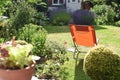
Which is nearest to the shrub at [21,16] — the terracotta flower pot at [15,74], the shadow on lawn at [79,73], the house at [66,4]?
the shadow on lawn at [79,73]

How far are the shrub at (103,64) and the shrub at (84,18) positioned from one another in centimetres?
1364

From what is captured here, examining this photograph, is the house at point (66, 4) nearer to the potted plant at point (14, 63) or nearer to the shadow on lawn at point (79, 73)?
the shadow on lawn at point (79, 73)

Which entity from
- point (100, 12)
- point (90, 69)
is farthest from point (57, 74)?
point (100, 12)

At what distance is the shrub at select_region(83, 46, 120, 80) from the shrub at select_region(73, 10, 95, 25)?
44.7 feet

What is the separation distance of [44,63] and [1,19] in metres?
3.05

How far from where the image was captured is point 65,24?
20469 millimetres

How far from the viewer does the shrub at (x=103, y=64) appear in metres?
6.64

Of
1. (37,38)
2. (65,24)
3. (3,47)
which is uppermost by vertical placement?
(3,47)

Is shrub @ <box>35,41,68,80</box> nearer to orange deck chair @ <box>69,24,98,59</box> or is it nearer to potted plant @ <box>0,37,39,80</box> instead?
orange deck chair @ <box>69,24,98,59</box>

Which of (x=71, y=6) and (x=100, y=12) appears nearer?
(x=100, y=12)

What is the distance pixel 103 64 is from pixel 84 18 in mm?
13920

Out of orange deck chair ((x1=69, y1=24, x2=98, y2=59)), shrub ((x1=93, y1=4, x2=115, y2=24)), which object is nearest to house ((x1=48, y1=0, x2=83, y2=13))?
shrub ((x1=93, y1=4, x2=115, y2=24))

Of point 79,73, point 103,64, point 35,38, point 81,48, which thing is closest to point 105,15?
point 81,48

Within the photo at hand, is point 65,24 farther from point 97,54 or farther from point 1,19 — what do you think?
point 97,54
